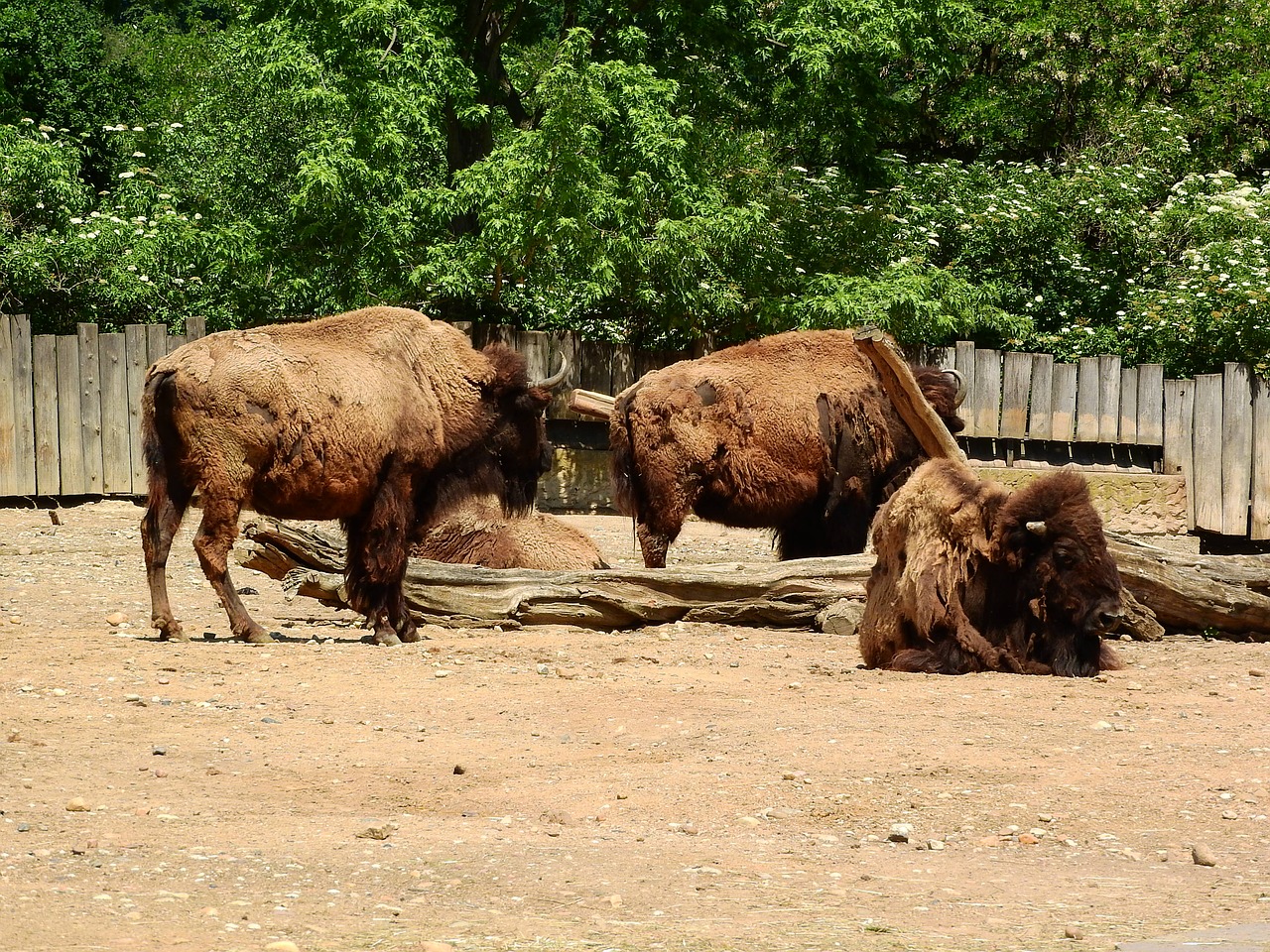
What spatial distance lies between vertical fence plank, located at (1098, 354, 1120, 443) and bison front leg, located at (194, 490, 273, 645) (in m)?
10.5

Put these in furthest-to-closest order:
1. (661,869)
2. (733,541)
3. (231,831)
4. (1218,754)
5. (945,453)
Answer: (733,541), (945,453), (1218,754), (231,831), (661,869)

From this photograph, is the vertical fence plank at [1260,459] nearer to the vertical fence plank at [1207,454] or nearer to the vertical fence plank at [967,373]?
the vertical fence plank at [1207,454]

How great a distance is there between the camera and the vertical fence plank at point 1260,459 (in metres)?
15.3

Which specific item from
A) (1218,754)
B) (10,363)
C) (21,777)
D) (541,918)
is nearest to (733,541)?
(10,363)

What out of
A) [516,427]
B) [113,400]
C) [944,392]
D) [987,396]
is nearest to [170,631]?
[516,427]

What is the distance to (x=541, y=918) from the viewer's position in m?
4.30

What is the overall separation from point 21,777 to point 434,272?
11863 millimetres

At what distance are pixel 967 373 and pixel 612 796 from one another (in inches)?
493

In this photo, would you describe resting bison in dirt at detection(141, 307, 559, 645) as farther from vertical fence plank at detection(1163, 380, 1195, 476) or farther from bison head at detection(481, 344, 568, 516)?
vertical fence plank at detection(1163, 380, 1195, 476)

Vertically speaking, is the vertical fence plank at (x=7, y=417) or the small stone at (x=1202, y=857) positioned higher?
the vertical fence plank at (x=7, y=417)

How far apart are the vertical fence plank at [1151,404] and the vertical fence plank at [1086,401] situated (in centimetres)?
47

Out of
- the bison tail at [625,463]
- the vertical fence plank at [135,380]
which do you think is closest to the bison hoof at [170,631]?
the bison tail at [625,463]

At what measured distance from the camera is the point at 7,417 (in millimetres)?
16141

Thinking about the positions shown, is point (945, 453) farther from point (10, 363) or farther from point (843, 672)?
point (10, 363)
